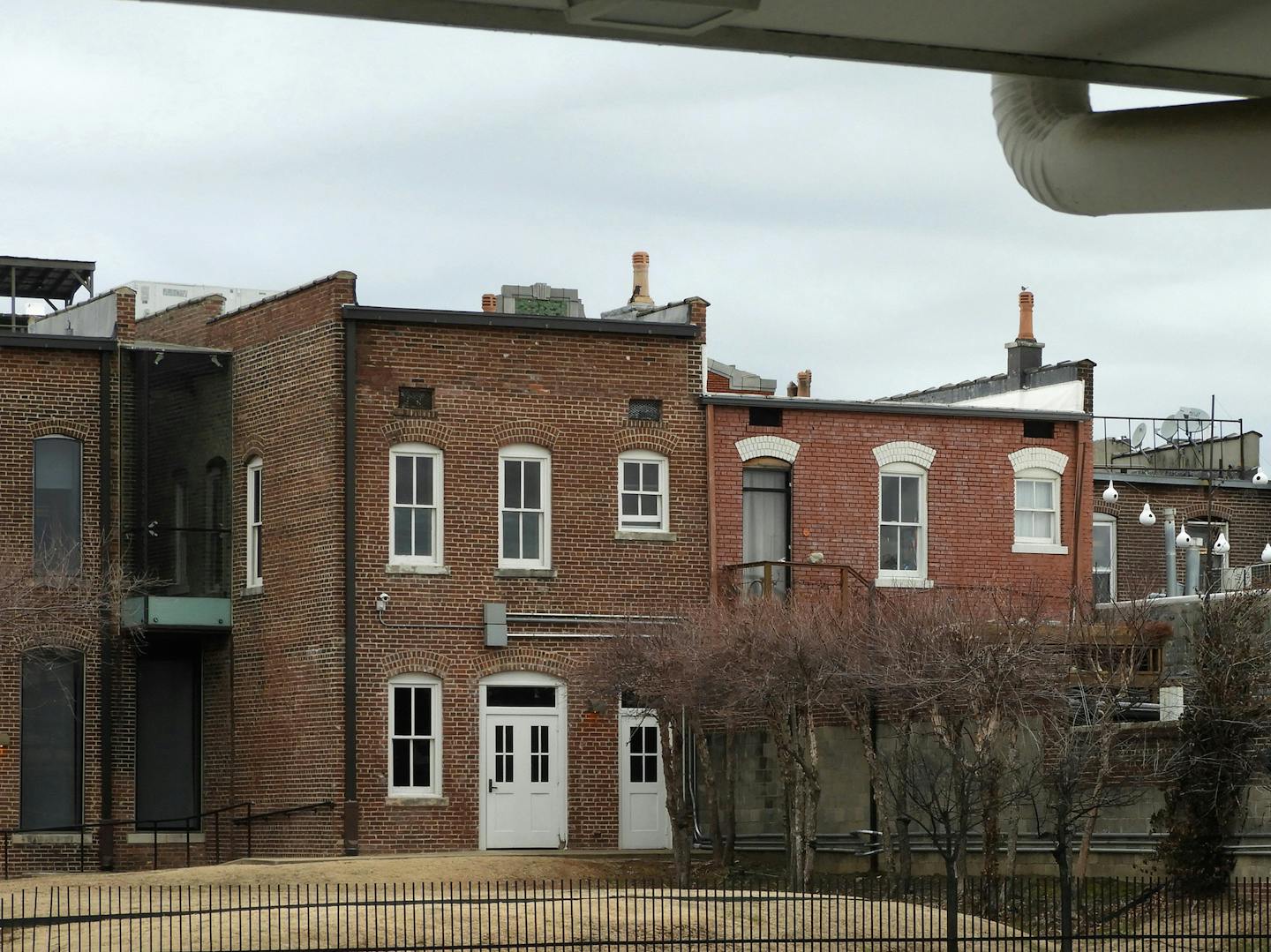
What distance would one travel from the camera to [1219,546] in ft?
140

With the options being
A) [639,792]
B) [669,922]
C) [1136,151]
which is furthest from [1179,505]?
[1136,151]

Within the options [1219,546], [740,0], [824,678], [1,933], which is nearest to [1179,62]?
[740,0]

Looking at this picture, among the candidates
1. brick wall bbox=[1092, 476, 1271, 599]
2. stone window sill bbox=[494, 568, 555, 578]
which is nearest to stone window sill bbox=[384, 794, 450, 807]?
stone window sill bbox=[494, 568, 555, 578]

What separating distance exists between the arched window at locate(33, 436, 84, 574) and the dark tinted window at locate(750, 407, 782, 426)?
10943mm

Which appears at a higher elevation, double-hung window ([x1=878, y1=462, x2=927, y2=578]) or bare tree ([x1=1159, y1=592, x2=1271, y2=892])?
double-hung window ([x1=878, y1=462, x2=927, y2=578])

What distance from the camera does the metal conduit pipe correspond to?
412 inches

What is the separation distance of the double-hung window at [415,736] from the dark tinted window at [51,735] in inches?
208

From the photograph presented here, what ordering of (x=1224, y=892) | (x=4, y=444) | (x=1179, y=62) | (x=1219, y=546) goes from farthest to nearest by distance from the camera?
(x=1219, y=546), (x=4, y=444), (x=1224, y=892), (x=1179, y=62)

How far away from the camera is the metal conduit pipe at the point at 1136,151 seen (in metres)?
10.5

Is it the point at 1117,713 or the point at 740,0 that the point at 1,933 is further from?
the point at 740,0

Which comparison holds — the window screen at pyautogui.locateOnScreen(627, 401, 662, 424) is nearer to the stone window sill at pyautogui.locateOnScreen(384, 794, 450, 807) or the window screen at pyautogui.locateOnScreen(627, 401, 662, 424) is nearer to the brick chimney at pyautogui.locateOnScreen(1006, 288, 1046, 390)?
the stone window sill at pyautogui.locateOnScreen(384, 794, 450, 807)

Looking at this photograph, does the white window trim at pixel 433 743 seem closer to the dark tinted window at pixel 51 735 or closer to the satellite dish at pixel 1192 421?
the dark tinted window at pixel 51 735

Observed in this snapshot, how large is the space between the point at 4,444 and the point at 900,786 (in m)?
15.8

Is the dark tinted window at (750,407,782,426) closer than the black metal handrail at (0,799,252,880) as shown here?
No
